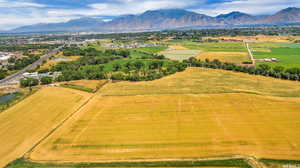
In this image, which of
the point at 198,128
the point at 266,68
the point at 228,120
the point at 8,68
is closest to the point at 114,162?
the point at 198,128

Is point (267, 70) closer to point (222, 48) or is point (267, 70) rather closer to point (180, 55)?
point (180, 55)

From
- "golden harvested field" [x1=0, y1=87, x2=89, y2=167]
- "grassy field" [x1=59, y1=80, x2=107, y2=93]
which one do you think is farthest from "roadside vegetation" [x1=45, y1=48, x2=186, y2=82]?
"golden harvested field" [x1=0, y1=87, x2=89, y2=167]

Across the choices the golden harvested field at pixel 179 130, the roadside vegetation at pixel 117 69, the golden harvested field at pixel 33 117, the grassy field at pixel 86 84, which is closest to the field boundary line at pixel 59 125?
the golden harvested field at pixel 33 117

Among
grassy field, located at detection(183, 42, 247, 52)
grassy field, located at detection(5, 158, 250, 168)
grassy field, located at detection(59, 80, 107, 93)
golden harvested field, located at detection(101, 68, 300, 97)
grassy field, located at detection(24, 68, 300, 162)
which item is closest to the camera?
grassy field, located at detection(5, 158, 250, 168)

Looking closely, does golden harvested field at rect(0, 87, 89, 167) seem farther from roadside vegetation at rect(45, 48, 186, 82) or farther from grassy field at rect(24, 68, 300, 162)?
roadside vegetation at rect(45, 48, 186, 82)

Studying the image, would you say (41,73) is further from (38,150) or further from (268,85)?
(268,85)

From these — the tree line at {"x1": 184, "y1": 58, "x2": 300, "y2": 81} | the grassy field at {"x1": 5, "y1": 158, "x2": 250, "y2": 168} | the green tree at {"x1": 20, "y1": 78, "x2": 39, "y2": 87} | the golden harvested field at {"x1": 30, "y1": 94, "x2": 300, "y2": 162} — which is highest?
the tree line at {"x1": 184, "y1": 58, "x2": 300, "y2": 81}

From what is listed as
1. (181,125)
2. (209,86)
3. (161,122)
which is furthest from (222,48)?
(161,122)
